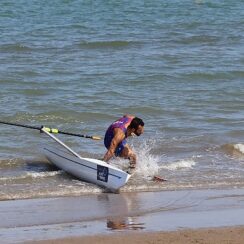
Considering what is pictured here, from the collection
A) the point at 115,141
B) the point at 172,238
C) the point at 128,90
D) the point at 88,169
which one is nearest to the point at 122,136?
the point at 115,141

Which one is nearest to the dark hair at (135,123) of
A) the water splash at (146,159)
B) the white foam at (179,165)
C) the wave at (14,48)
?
the water splash at (146,159)

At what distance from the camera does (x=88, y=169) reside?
1112 centimetres

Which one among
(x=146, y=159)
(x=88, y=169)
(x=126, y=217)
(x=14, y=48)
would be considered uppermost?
(x=126, y=217)

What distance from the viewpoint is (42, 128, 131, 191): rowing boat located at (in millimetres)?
10609

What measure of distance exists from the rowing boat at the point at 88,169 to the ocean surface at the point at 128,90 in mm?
142

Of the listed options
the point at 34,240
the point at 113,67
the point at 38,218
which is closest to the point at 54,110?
the point at 113,67

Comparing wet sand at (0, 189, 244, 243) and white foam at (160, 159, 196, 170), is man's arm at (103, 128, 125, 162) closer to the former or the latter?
white foam at (160, 159, 196, 170)

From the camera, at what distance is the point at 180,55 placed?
21266mm

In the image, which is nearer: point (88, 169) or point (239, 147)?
point (88, 169)

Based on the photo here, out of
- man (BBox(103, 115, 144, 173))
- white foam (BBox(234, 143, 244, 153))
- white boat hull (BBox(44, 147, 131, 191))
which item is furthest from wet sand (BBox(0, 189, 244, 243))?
white foam (BBox(234, 143, 244, 153))

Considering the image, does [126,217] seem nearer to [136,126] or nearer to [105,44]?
[136,126]

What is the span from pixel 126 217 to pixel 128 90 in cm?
878

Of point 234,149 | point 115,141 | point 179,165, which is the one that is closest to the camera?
point 115,141

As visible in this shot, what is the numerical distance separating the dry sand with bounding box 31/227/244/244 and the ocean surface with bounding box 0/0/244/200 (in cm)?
248
